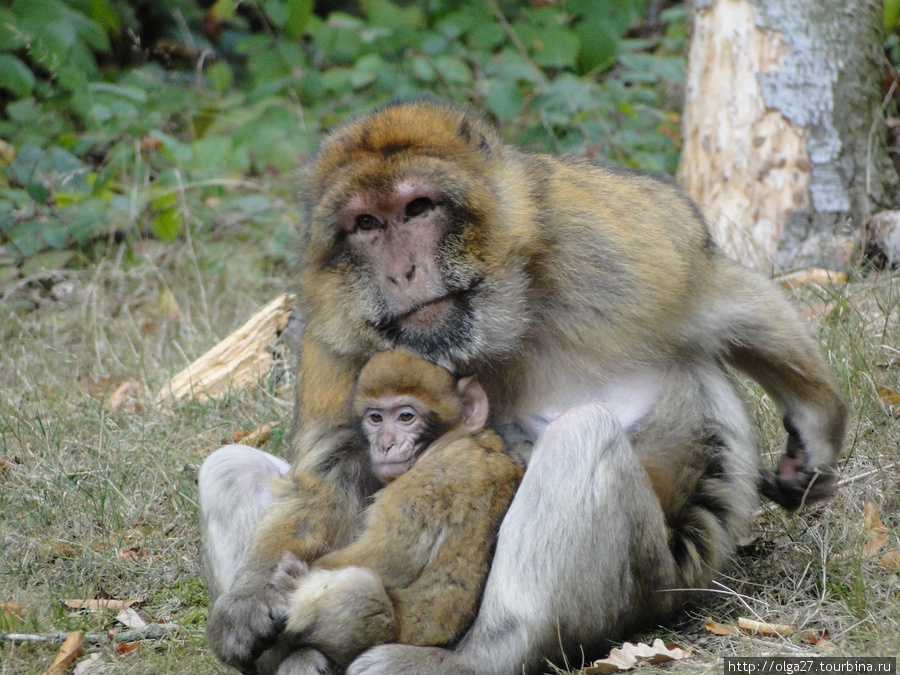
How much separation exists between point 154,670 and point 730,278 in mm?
2377

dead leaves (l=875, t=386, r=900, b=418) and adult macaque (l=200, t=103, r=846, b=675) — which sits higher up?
adult macaque (l=200, t=103, r=846, b=675)

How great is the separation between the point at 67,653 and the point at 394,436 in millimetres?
1325

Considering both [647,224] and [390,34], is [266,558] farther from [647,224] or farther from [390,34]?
[390,34]

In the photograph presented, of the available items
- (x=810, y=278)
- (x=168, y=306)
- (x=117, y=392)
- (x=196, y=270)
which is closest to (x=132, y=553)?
(x=117, y=392)

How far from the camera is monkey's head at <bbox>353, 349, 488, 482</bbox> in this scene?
3273 millimetres

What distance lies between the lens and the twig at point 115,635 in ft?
11.6

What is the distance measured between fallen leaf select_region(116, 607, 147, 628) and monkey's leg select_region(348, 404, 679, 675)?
121cm

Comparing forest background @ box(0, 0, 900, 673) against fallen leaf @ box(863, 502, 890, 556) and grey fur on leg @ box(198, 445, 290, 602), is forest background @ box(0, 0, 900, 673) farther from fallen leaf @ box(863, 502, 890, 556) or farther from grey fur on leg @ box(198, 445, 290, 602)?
grey fur on leg @ box(198, 445, 290, 602)

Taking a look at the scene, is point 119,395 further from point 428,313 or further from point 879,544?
point 879,544

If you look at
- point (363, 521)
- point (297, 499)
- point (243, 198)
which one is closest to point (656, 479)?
point (363, 521)

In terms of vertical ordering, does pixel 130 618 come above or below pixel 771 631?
below

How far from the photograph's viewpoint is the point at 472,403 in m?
3.40

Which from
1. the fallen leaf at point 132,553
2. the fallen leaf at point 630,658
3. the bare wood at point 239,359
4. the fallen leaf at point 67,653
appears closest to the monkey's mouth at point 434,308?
the fallen leaf at point 630,658

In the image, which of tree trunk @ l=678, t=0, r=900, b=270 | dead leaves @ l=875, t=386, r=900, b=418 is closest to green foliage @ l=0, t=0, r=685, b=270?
tree trunk @ l=678, t=0, r=900, b=270
